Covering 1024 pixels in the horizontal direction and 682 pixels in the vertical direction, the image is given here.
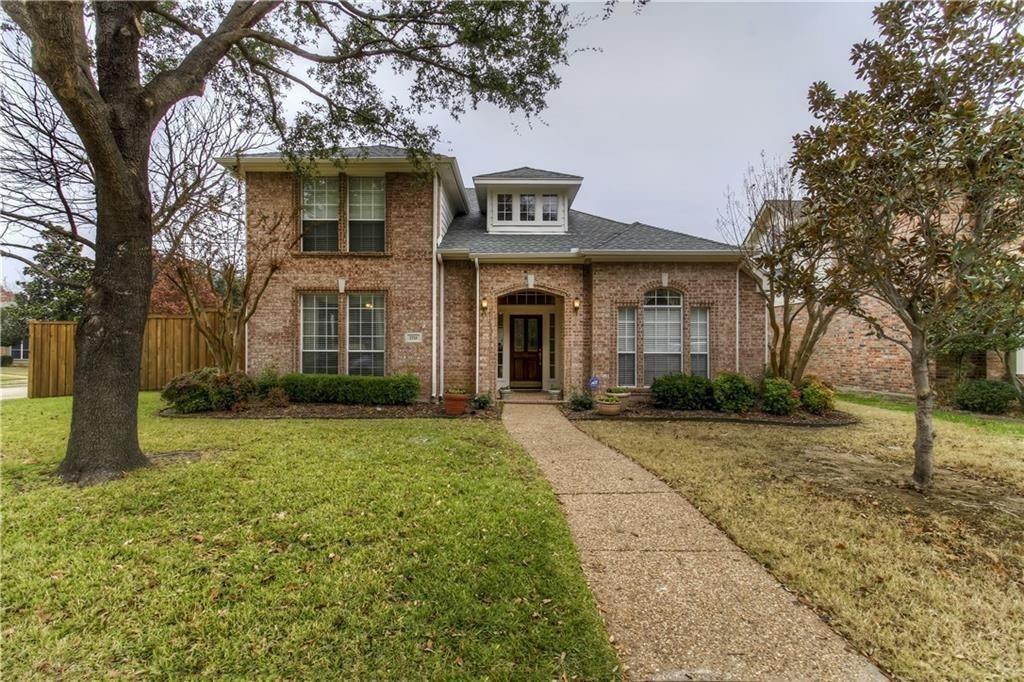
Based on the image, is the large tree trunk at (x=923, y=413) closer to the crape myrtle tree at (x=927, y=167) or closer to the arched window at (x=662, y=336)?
the crape myrtle tree at (x=927, y=167)

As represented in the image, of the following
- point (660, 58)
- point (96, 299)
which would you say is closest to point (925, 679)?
point (96, 299)

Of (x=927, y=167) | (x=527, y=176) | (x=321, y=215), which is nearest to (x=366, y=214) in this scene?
(x=321, y=215)

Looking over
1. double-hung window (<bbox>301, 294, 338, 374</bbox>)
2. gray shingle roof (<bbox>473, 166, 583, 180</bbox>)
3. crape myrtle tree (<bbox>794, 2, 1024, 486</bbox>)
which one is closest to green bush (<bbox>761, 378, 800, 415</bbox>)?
crape myrtle tree (<bbox>794, 2, 1024, 486</bbox>)

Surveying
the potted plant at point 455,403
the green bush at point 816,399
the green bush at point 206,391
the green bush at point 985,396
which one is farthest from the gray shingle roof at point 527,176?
the green bush at point 985,396

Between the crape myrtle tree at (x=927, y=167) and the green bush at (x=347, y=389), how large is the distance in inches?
338

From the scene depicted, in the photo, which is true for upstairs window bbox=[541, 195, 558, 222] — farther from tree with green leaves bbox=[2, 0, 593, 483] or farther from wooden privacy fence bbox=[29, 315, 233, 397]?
wooden privacy fence bbox=[29, 315, 233, 397]

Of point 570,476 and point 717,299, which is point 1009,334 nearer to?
point 570,476

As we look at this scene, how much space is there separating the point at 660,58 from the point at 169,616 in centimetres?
1153

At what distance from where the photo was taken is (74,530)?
3.60 meters

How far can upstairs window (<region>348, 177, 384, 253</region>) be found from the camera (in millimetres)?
10969

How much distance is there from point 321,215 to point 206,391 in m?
5.01

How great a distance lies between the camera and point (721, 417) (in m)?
9.45

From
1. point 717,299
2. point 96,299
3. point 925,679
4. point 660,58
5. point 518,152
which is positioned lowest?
point 925,679

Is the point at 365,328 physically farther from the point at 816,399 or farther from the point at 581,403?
the point at 816,399
